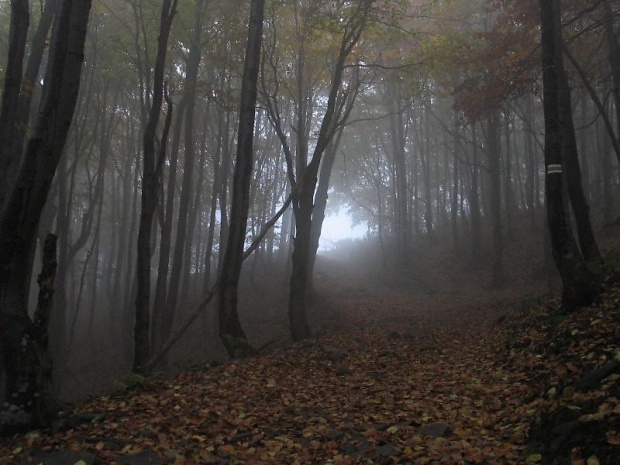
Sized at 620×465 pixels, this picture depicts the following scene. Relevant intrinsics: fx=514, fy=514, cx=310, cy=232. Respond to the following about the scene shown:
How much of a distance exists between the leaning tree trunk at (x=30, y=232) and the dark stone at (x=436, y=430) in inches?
138

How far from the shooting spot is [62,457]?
4.01 metres

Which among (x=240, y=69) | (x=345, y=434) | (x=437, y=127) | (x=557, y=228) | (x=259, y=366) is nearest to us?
(x=345, y=434)

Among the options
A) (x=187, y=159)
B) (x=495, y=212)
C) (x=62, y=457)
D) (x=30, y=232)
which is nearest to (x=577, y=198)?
(x=495, y=212)

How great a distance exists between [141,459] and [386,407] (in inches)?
106

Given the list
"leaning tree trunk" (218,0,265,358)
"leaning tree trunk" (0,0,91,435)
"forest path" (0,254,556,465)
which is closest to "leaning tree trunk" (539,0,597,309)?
"forest path" (0,254,556,465)

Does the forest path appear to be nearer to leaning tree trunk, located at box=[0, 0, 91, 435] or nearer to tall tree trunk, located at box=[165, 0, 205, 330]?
leaning tree trunk, located at box=[0, 0, 91, 435]

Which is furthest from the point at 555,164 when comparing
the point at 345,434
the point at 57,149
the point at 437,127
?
the point at 437,127

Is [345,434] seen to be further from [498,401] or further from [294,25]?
[294,25]

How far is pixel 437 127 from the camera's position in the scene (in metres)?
29.6

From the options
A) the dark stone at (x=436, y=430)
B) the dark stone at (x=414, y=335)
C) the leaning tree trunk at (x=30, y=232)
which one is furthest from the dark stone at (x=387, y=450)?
the dark stone at (x=414, y=335)

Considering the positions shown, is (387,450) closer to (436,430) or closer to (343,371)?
(436,430)

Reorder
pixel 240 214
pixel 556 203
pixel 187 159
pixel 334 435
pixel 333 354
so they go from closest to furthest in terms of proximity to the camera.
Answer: pixel 334 435 < pixel 556 203 < pixel 333 354 < pixel 240 214 < pixel 187 159

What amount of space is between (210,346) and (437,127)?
19.3m

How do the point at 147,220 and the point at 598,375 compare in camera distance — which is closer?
the point at 598,375
